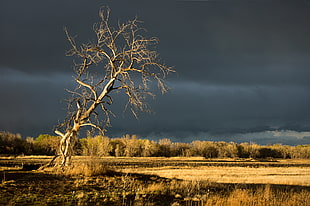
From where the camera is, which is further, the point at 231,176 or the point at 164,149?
the point at 164,149

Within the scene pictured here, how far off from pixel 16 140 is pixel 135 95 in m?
71.2

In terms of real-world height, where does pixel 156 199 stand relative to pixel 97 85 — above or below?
below

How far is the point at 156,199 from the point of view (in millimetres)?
13359

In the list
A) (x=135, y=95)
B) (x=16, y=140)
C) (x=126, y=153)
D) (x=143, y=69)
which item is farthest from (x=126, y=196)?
(x=126, y=153)

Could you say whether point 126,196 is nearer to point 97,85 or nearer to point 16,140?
point 97,85

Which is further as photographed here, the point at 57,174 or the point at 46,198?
the point at 57,174

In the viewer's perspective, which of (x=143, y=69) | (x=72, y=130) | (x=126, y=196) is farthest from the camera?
(x=143, y=69)

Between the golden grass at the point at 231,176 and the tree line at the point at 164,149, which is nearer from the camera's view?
the golden grass at the point at 231,176

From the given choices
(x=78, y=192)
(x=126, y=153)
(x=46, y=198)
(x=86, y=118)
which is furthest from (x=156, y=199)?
(x=126, y=153)

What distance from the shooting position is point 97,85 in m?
17.3

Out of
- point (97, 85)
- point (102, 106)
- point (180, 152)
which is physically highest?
point (97, 85)

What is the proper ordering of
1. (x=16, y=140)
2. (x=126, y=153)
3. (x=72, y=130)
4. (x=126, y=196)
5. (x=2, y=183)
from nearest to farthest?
(x=2, y=183) < (x=126, y=196) < (x=72, y=130) < (x=16, y=140) < (x=126, y=153)

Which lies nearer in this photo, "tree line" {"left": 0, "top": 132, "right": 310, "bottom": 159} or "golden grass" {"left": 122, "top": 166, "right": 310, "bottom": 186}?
"golden grass" {"left": 122, "top": 166, "right": 310, "bottom": 186}

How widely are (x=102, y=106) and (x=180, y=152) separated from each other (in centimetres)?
9125
